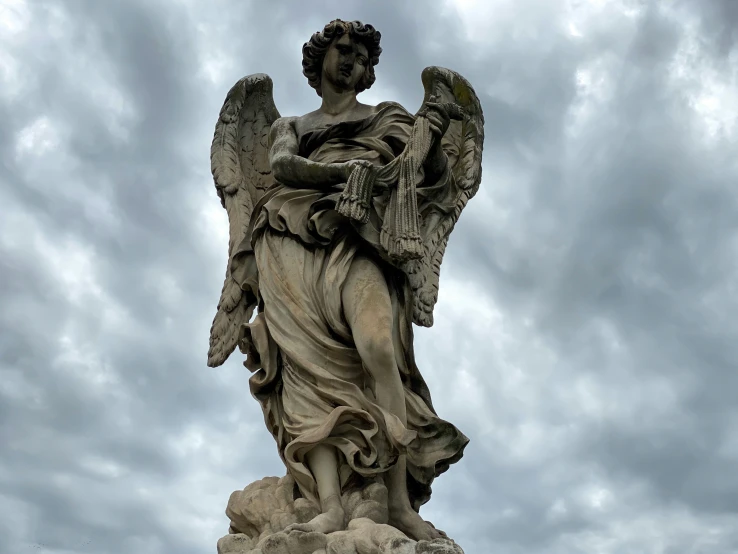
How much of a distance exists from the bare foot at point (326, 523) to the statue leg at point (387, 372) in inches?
20.7

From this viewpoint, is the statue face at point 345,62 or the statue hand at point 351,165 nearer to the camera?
the statue hand at point 351,165

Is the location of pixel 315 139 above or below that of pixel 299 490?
above

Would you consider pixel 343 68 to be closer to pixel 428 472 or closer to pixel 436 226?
pixel 436 226

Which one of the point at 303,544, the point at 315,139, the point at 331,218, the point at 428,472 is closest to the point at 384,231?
the point at 331,218

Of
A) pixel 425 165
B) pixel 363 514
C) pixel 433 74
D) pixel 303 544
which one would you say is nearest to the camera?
pixel 303 544

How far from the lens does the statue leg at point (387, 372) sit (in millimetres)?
7609

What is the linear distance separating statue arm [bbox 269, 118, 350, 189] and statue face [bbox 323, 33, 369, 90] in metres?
0.67

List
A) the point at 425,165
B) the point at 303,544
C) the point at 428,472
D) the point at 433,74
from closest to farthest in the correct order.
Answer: the point at 303,544 < the point at 428,472 < the point at 425,165 < the point at 433,74

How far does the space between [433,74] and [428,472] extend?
343 centimetres

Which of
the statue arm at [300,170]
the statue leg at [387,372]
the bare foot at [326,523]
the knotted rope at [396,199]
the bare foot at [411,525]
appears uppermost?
the statue arm at [300,170]

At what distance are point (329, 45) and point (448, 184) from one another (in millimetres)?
1478

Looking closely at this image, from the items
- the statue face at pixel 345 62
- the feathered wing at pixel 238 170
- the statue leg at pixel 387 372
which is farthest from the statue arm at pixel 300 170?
the statue leg at pixel 387 372

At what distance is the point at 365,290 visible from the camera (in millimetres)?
7980

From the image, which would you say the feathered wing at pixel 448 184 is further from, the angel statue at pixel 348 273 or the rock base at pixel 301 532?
the rock base at pixel 301 532
